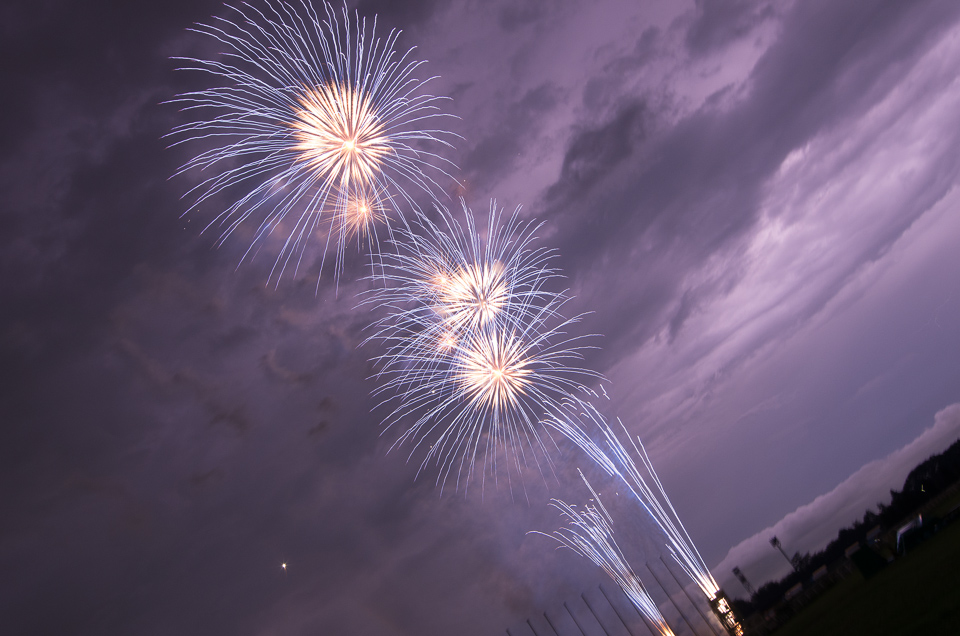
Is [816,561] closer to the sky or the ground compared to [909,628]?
closer to the ground

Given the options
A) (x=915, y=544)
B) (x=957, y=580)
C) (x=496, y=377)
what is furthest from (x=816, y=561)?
(x=496, y=377)

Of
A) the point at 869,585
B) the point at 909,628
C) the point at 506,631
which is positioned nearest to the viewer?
the point at 909,628

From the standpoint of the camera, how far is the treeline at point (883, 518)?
60812mm

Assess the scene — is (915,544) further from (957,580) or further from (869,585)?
(957,580)

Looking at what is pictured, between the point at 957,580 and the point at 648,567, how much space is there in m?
69.4

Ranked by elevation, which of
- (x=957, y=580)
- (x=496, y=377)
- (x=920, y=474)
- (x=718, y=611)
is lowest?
(x=920, y=474)

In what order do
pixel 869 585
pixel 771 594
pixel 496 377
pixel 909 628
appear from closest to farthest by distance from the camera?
pixel 909 628
pixel 496 377
pixel 869 585
pixel 771 594

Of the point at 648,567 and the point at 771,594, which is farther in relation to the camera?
the point at 771,594

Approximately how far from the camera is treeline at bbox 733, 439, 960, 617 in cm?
6081

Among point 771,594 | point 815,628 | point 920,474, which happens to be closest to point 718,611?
point 815,628

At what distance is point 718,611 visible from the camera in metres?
53.3

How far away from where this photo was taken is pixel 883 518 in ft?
221

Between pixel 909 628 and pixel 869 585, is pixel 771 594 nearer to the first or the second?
pixel 869 585

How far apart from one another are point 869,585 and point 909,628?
19.2 metres
